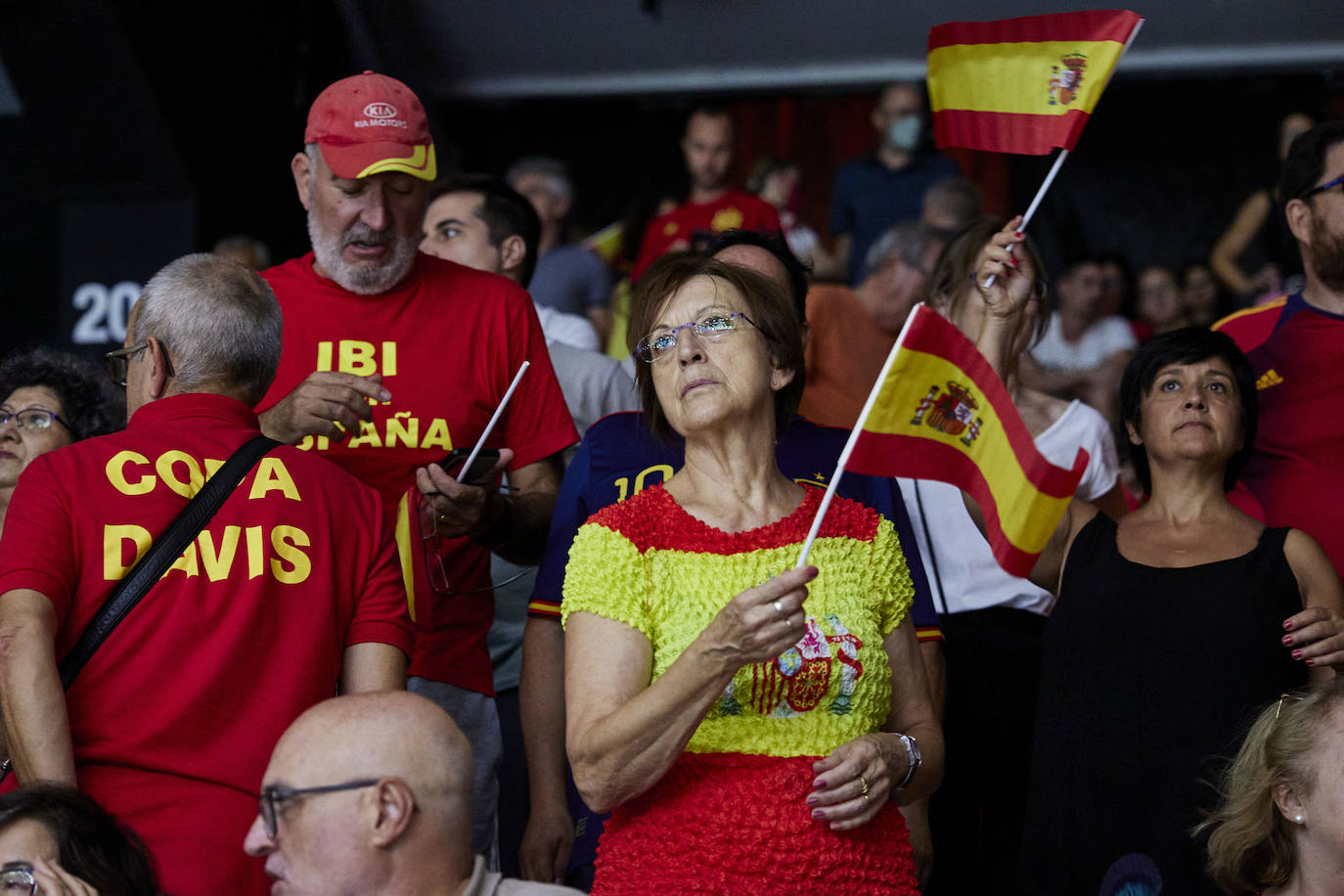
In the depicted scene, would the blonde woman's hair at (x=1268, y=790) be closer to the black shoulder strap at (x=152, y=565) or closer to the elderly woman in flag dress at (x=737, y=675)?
the elderly woman in flag dress at (x=737, y=675)

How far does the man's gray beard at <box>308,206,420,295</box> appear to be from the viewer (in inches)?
136

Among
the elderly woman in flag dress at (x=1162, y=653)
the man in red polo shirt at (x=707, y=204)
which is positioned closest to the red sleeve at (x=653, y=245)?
the man in red polo shirt at (x=707, y=204)

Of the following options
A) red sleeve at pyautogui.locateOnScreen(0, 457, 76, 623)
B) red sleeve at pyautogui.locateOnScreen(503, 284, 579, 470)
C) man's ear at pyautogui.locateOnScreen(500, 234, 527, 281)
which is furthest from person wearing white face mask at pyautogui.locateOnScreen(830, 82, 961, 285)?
red sleeve at pyautogui.locateOnScreen(0, 457, 76, 623)

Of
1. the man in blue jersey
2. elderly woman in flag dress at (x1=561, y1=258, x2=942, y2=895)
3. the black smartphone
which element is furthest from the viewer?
the black smartphone

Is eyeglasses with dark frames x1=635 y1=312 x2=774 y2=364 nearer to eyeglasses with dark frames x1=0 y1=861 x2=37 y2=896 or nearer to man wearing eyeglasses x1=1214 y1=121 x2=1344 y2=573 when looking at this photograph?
eyeglasses with dark frames x1=0 y1=861 x2=37 y2=896

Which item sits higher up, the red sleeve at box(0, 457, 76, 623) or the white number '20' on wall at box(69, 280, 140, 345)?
the white number '20' on wall at box(69, 280, 140, 345)

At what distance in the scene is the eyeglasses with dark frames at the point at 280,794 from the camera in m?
2.01

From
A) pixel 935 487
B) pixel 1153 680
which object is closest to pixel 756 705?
pixel 1153 680

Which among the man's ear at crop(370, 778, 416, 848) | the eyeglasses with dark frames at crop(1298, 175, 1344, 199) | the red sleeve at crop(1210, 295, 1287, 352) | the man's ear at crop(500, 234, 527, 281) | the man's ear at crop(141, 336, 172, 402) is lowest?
the man's ear at crop(370, 778, 416, 848)

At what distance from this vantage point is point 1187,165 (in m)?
9.85

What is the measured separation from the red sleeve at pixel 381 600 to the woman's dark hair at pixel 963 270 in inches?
69.8

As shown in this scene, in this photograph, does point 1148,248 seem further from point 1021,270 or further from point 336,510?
point 336,510

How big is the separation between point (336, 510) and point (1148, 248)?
8.30 meters

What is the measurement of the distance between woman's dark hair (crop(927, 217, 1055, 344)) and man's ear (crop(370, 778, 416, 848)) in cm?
232
